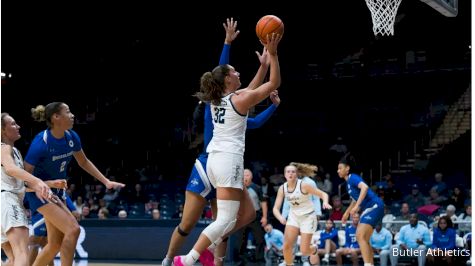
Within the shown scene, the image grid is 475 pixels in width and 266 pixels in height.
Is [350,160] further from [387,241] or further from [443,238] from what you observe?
[443,238]

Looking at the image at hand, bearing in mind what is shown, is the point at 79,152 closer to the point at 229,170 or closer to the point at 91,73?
the point at 229,170

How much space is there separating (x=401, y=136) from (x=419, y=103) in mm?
1088

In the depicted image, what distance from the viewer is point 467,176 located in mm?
17500

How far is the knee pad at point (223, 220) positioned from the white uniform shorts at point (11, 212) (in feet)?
5.00

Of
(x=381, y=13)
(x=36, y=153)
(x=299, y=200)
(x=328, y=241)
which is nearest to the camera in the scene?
(x=36, y=153)

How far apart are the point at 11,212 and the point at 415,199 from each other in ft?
37.6

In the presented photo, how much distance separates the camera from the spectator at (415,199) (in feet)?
52.4

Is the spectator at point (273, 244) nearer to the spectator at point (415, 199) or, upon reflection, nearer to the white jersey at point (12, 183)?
the spectator at point (415, 199)

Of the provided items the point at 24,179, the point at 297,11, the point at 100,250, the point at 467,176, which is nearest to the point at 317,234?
the point at 100,250

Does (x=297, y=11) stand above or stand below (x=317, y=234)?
above

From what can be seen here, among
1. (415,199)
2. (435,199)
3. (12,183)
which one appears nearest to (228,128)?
(12,183)

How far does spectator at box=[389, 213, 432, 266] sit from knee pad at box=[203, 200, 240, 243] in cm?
650

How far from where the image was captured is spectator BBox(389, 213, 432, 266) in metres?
12.0

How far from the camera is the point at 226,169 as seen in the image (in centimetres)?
600
